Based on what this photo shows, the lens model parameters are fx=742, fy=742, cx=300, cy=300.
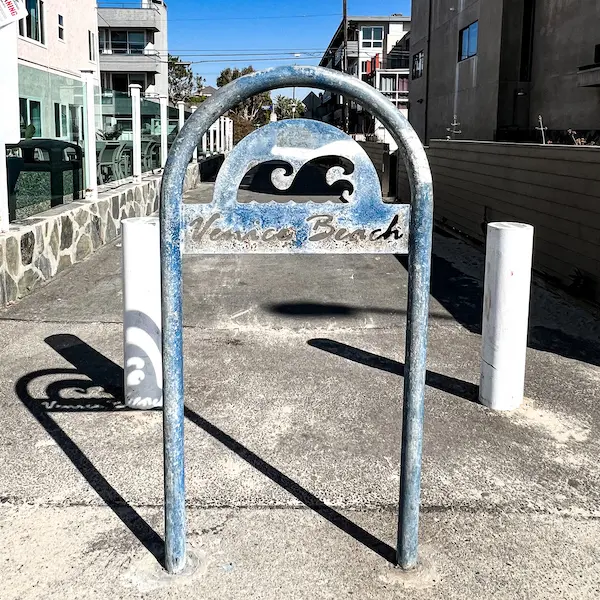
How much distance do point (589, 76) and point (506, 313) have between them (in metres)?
13.6

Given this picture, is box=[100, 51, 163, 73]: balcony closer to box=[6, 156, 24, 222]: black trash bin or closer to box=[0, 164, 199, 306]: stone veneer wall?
box=[0, 164, 199, 306]: stone veneer wall

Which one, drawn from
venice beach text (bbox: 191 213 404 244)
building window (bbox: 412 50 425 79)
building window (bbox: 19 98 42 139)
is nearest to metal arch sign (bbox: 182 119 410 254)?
venice beach text (bbox: 191 213 404 244)

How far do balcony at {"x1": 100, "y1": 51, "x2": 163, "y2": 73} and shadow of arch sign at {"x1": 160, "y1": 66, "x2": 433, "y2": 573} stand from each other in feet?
157

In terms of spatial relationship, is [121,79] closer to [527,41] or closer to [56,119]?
[527,41]

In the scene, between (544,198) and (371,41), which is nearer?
(544,198)

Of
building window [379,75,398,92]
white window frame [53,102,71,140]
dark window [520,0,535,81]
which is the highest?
building window [379,75,398,92]

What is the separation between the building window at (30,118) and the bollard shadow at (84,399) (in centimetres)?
316

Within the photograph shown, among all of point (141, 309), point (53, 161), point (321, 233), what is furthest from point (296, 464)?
point (53, 161)

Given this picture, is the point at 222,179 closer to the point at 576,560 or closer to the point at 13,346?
the point at 576,560

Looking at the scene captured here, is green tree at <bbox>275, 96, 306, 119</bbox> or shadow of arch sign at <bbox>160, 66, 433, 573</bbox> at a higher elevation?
green tree at <bbox>275, 96, 306, 119</bbox>

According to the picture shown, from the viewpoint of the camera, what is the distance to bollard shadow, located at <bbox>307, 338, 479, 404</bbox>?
15.6 feet

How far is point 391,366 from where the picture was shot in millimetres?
5227

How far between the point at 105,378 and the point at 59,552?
208 cm

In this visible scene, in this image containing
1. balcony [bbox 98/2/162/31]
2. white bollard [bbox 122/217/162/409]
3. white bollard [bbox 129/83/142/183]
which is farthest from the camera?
balcony [bbox 98/2/162/31]
